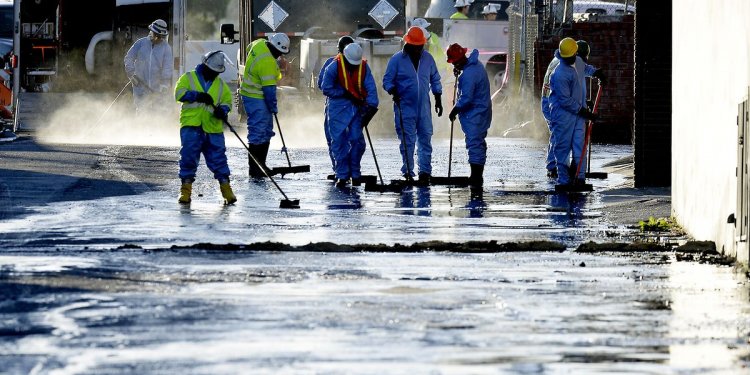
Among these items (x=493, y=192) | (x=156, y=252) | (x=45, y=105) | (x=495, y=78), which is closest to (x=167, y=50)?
(x=45, y=105)

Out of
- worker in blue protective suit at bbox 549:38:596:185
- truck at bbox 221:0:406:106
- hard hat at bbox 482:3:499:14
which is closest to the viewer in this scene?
worker in blue protective suit at bbox 549:38:596:185

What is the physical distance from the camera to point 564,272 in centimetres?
A: 1164

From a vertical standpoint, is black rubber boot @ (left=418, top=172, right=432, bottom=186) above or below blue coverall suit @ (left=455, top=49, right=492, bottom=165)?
below

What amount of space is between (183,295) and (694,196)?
17.1 ft

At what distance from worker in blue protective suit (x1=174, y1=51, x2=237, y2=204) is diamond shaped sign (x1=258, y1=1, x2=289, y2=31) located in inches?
661

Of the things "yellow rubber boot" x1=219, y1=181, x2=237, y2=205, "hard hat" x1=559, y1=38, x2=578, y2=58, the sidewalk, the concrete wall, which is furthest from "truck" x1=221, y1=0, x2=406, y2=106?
the concrete wall

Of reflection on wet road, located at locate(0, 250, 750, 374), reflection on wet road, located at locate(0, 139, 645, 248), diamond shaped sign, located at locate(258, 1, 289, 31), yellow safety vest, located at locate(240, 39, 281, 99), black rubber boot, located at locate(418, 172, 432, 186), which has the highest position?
diamond shaped sign, located at locate(258, 1, 289, 31)

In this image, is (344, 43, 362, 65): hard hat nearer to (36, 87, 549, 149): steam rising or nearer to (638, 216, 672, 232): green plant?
(638, 216, 672, 232): green plant

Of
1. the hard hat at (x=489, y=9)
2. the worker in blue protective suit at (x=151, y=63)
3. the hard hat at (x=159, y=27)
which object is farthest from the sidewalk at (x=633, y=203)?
the hard hat at (x=489, y=9)

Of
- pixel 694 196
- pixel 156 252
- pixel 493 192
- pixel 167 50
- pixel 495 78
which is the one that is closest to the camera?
pixel 156 252

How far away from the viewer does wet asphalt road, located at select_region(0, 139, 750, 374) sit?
805cm

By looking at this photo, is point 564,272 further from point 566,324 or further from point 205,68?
point 205,68

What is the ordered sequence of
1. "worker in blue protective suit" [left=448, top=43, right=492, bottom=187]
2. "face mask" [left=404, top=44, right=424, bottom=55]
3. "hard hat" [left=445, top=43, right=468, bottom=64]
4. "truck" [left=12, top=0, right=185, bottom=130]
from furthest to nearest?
1. "truck" [left=12, top=0, right=185, bottom=130]
2. "face mask" [left=404, top=44, right=424, bottom=55]
3. "worker in blue protective suit" [left=448, top=43, right=492, bottom=187]
4. "hard hat" [left=445, top=43, right=468, bottom=64]

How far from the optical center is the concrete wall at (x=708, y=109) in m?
12.0
